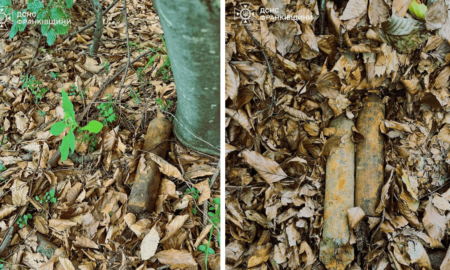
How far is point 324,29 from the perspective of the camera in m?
0.81

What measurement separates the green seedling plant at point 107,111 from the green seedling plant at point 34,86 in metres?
0.24

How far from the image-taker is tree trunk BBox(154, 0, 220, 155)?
0.59 m

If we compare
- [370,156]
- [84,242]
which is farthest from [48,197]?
[370,156]

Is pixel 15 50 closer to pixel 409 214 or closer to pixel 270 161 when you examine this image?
pixel 270 161

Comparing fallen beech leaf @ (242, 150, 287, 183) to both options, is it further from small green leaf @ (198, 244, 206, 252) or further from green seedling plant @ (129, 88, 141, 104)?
green seedling plant @ (129, 88, 141, 104)

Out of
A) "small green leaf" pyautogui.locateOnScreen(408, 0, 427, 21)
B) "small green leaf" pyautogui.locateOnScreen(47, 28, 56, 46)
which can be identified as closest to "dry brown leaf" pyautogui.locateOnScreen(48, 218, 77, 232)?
"small green leaf" pyautogui.locateOnScreen(47, 28, 56, 46)

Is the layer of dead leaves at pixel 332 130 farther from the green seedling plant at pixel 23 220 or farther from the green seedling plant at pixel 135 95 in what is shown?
the green seedling plant at pixel 23 220

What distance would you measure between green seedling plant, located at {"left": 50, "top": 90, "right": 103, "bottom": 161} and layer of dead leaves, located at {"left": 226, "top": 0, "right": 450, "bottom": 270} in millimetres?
475

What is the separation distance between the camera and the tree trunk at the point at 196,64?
59cm

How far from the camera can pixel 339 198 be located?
2.73ft

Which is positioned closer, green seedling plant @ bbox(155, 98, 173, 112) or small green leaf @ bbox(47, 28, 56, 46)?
small green leaf @ bbox(47, 28, 56, 46)

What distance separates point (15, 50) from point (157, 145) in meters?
0.66

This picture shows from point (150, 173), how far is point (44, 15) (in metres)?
0.61

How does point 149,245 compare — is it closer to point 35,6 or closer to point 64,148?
point 64,148
